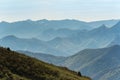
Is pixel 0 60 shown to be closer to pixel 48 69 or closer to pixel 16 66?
pixel 16 66

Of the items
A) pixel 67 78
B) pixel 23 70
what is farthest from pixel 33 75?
pixel 67 78

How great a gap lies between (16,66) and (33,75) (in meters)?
5.16

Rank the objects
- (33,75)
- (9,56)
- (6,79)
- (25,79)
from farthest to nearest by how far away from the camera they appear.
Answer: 1. (9,56)
2. (33,75)
3. (25,79)
4. (6,79)

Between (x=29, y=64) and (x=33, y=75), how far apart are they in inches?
329

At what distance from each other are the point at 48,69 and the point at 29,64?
5.75 m

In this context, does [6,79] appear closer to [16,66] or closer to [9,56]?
[16,66]

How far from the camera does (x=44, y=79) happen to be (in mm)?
95625

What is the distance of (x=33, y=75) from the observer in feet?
321

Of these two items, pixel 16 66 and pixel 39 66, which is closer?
pixel 16 66

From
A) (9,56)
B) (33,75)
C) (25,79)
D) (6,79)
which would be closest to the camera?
(6,79)

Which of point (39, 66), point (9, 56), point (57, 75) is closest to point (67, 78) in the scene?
point (57, 75)

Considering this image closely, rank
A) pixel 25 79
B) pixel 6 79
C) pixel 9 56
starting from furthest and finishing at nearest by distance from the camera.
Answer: pixel 9 56
pixel 25 79
pixel 6 79

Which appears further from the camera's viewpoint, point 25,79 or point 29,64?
point 29,64

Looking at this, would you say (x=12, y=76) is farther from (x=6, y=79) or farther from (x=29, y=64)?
(x=29, y=64)
